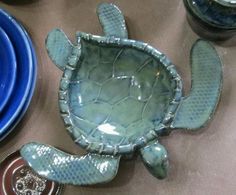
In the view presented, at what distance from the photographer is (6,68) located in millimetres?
1097

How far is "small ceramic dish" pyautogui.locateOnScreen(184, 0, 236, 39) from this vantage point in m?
0.91

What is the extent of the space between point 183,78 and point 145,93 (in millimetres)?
93

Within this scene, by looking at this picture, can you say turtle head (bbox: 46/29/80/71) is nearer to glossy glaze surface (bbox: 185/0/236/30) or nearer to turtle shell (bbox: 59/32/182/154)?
turtle shell (bbox: 59/32/182/154)

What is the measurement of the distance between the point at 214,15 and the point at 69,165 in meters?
0.42

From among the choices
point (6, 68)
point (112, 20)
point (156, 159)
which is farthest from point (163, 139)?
point (6, 68)

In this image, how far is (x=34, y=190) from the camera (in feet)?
3.54

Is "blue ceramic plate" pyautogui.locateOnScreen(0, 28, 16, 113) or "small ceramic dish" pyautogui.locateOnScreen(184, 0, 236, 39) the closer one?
"small ceramic dish" pyautogui.locateOnScreen(184, 0, 236, 39)

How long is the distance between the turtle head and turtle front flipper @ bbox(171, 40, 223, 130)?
0.25 metres

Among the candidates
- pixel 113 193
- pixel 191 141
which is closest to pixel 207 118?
pixel 191 141

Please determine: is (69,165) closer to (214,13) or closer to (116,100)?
(116,100)

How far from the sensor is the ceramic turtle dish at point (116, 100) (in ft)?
3.13

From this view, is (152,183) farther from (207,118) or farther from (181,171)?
(207,118)

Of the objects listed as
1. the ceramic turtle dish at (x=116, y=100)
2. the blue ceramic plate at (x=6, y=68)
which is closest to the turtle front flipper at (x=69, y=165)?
the ceramic turtle dish at (x=116, y=100)

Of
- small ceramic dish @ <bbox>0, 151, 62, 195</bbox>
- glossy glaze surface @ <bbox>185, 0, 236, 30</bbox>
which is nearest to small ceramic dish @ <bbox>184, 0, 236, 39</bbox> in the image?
glossy glaze surface @ <bbox>185, 0, 236, 30</bbox>
